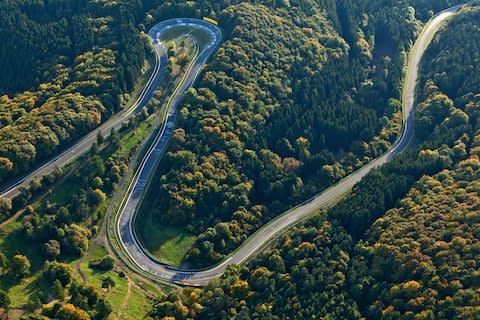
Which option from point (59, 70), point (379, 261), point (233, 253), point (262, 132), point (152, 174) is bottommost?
point (233, 253)

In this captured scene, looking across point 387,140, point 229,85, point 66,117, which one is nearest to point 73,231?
point 66,117

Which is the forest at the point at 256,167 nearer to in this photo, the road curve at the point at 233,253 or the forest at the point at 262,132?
the forest at the point at 262,132

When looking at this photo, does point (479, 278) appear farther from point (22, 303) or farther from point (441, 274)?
point (22, 303)

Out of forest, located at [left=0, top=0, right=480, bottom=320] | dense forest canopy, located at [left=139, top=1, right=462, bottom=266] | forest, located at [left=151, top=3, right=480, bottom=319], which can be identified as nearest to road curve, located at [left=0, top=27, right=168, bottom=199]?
forest, located at [left=0, top=0, right=480, bottom=320]

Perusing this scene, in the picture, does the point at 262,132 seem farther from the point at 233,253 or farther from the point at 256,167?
the point at 233,253

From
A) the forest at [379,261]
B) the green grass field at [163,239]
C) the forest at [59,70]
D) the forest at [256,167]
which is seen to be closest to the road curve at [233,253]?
the green grass field at [163,239]

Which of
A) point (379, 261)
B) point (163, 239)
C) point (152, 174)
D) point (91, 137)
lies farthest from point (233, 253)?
point (91, 137)
